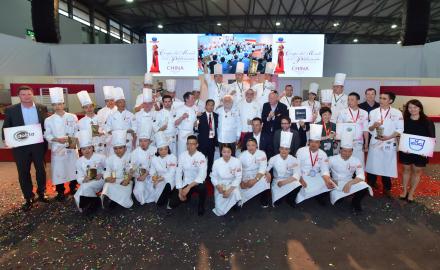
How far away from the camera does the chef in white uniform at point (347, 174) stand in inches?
147

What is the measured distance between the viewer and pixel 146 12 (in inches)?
611

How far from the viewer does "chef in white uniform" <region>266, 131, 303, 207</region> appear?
3865mm

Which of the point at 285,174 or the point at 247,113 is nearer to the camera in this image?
the point at 285,174

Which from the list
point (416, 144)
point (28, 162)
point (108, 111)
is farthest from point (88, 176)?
point (416, 144)

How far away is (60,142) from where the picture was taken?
399 centimetres

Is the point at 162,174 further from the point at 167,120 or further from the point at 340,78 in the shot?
the point at 340,78

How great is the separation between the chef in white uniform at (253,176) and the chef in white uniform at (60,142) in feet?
7.86

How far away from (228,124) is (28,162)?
9.21ft

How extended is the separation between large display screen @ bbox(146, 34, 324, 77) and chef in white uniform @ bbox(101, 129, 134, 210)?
17.9ft

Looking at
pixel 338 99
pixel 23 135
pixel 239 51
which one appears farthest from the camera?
pixel 239 51

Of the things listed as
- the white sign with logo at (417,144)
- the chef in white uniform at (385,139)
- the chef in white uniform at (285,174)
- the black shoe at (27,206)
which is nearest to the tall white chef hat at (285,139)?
the chef in white uniform at (285,174)

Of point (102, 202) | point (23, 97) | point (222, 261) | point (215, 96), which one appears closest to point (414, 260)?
point (222, 261)

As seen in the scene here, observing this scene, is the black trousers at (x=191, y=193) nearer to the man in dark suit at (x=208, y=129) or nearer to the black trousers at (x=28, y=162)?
the man in dark suit at (x=208, y=129)

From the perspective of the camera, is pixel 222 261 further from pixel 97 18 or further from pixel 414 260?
pixel 97 18
